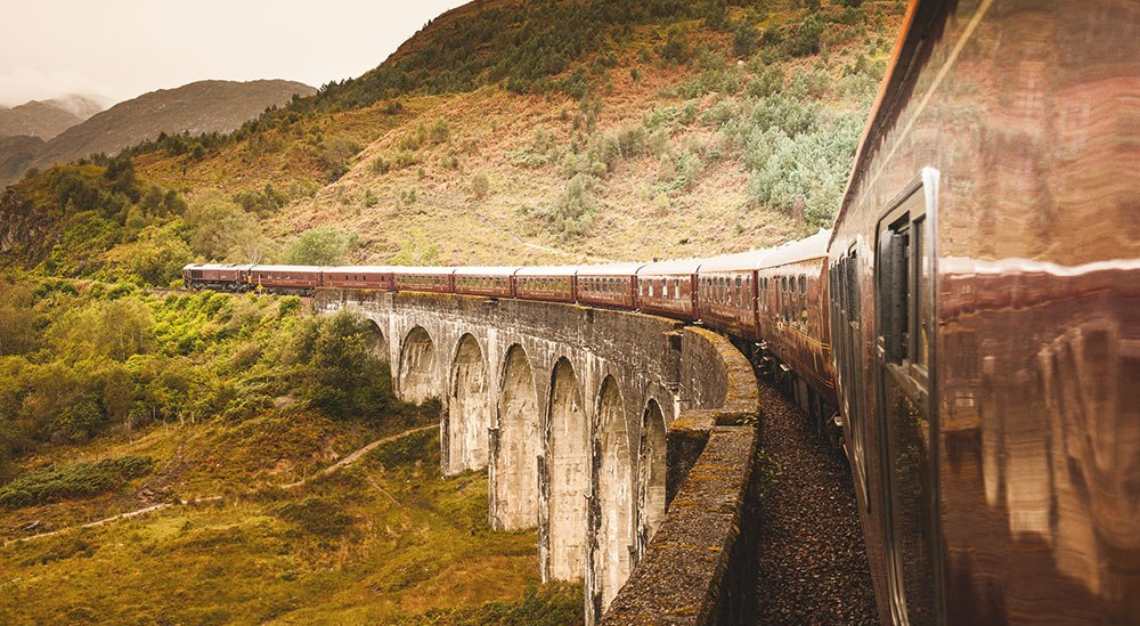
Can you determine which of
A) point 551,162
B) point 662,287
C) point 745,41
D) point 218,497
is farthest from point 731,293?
point 745,41

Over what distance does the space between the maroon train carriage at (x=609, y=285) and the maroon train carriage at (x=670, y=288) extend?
0.24 meters

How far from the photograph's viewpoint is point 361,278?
31734 millimetres

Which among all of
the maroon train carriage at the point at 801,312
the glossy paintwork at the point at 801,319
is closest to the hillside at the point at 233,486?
the maroon train carriage at the point at 801,312

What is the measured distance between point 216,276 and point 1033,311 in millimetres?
45485

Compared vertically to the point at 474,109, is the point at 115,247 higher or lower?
lower

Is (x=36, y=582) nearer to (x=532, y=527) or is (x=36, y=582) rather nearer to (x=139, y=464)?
(x=139, y=464)

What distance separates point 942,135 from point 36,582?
22.4 metres

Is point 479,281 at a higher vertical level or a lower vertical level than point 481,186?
lower

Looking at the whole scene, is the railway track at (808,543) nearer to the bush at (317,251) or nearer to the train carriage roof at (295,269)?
the train carriage roof at (295,269)

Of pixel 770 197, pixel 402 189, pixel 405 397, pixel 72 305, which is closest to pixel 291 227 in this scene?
pixel 402 189

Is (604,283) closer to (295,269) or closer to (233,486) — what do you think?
(233,486)

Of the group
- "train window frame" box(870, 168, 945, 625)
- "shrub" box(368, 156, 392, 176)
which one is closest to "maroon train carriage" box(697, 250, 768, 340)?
"train window frame" box(870, 168, 945, 625)

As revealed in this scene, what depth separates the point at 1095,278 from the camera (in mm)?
842

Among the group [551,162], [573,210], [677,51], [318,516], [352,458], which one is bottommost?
[318,516]
